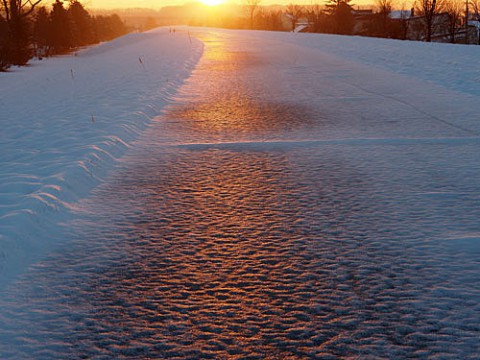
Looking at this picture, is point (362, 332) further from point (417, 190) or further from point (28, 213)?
point (28, 213)

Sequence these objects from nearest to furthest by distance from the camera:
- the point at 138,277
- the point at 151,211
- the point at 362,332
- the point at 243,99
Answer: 1. the point at 362,332
2. the point at 138,277
3. the point at 151,211
4. the point at 243,99

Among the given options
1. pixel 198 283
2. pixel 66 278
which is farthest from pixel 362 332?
pixel 66 278

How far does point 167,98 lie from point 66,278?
30.2ft

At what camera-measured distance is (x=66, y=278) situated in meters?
3.52

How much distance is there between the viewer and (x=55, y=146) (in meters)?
7.30

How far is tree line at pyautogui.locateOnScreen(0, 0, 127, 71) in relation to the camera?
29.8 m

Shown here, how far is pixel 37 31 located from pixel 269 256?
178 feet

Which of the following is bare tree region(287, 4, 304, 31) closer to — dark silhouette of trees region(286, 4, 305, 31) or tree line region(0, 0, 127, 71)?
dark silhouette of trees region(286, 4, 305, 31)

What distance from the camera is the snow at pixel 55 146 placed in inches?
169

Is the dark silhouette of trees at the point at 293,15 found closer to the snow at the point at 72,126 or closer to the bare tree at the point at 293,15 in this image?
the bare tree at the point at 293,15

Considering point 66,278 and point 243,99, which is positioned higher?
point 243,99

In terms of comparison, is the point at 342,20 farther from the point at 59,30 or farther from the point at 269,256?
the point at 269,256

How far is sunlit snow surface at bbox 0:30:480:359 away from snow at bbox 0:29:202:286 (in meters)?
0.24

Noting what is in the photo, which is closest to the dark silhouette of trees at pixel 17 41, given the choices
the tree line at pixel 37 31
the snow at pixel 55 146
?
the tree line at pixel 37 31
